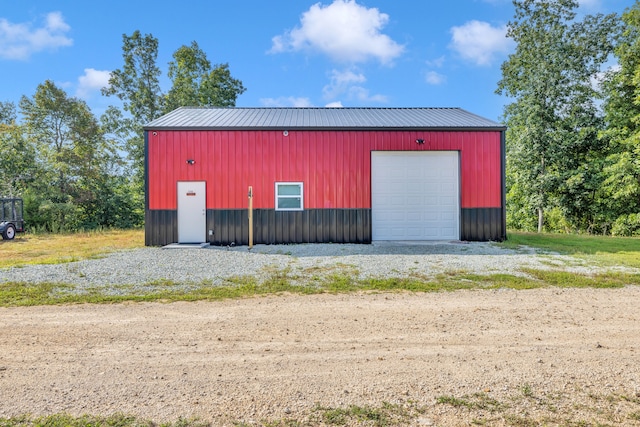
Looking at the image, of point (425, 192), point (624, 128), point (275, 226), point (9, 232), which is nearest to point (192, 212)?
point (275, 226)

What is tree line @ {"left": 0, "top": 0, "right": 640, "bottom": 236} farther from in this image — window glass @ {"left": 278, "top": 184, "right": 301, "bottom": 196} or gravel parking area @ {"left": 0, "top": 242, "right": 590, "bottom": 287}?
window glass @ {"left": 278, "top": 184, "right": 301, "bottom": 196}

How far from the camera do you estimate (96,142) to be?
22.0 meters

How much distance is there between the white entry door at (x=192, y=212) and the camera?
11.6 m

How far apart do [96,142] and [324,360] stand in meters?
24.1

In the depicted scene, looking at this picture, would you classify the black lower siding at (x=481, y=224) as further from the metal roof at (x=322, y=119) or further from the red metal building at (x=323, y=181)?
the metal roof at (x=322, y=119)

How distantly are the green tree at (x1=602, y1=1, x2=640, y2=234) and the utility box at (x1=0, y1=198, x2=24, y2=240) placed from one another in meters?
25.8

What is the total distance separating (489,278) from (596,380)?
384cm

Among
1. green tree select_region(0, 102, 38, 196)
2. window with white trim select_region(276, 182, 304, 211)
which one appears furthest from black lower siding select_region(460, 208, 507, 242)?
green tree select_region(0, 102, 38, 196)

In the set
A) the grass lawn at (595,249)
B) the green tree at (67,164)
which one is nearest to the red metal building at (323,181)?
the grass lawn at (595,249)

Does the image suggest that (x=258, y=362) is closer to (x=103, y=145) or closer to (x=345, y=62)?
(x=345, y=62)

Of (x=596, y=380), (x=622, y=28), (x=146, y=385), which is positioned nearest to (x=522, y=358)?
(x=596, y=380)

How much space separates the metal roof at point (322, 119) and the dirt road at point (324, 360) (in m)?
8.00

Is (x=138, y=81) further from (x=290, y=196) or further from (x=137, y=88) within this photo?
(x=290, y=196)

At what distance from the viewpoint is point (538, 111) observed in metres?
17.4
